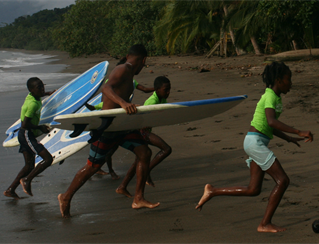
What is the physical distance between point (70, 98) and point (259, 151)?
344cm

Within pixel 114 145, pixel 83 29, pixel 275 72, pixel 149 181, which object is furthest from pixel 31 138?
pixel 83 29

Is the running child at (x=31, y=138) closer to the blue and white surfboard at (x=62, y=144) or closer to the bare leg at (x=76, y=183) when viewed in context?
the blue and white surfboard at (x=62, y=144)

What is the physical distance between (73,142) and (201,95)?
185 inches

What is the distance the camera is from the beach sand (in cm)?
316

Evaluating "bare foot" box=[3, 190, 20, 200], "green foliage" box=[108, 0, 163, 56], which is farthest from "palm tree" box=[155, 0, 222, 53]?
"bare foot" box=[3, 190, 20, 200]

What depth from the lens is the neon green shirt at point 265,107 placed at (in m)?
2.99

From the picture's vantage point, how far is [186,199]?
4000mm

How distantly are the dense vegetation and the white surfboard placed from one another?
928cm

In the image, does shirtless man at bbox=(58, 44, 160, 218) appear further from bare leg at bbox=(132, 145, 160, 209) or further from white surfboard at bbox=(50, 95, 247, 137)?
white surfboard at bbox=(50, 95, 247, 137)

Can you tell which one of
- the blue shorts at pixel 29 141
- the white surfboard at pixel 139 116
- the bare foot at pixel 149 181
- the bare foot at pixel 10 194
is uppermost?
the white surfboard at pixel 139 116

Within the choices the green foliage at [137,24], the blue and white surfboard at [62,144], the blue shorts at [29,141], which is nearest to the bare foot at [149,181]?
the blue and white surfboard at [62,144]

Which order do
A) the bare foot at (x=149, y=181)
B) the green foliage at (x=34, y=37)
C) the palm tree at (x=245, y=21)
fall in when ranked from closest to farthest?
the bare foot at (x=149, y=181), the palm tree at (x=245, y=21), the green foliage at (x=34, y=37)

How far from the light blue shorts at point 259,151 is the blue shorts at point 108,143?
107 centimetres

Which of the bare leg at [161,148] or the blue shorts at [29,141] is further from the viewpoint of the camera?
the blue shorts at [29,141]
